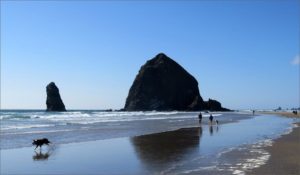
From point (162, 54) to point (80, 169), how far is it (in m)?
172

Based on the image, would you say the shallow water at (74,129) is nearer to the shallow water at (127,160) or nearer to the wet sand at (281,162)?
the shallow water at (127,160)

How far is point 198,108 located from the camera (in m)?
161

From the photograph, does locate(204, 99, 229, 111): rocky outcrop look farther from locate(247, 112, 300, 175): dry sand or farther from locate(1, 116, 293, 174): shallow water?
locate(247, 112, 300, 175): dry sand

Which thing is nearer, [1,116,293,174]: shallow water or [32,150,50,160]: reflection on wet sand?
[1,116,293,174]: shallow water

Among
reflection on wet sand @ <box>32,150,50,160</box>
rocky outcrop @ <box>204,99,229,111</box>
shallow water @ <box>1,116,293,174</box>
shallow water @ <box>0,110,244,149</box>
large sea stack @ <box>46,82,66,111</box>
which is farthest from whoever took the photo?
large sea stack @ <box>46,82,66,111</box>

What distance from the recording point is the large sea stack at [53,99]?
549 ft

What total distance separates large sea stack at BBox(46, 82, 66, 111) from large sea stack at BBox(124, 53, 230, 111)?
29.4m

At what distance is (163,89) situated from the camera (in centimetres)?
17575

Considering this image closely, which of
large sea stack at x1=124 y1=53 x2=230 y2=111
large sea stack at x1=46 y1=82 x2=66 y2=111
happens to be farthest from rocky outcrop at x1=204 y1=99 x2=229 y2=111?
large sea stack at x1=46 y1=82 x2=66 y2=111

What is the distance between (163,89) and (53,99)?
47876mm

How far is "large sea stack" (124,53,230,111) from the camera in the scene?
170375 millimetres

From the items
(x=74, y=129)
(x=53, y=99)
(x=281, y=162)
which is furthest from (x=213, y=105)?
(x=281, y=162)

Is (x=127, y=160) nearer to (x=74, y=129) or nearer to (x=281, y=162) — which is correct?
(x=281, y=162)

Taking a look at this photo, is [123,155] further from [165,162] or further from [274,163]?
[274,163]
